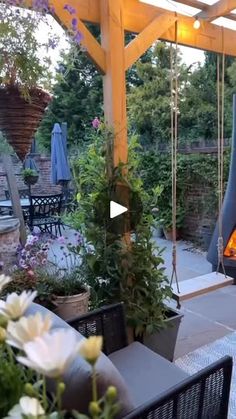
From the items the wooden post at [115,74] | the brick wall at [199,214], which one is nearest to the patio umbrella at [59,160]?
the brick wall at [199,214]

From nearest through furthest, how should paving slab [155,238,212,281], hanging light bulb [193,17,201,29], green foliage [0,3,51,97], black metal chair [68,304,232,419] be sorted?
black metal chair [68,304,232,419], green foliage [0,3,51,97], hanging light bulb [193,17,201,29], paving slab [155,238,212,281]

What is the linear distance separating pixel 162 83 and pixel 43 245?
5260mm

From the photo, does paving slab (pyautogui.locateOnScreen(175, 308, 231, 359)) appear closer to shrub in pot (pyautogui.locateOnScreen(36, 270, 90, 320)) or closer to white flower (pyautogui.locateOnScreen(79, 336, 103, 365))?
shrub in pot (pyautogui.locateOnScreen(36, 270, 90, 320))

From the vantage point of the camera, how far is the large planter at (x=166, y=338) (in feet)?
7.43

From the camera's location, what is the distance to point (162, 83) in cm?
674

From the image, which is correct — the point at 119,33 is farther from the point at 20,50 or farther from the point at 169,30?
the point at 20,50

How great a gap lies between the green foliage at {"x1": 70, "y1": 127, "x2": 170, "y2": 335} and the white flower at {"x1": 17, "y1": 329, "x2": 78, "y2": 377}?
163 centimetres

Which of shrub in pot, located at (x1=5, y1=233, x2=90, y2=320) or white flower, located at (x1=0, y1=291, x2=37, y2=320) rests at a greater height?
white flower, located at (x1=0, y1=291, x2=37, y2=320)

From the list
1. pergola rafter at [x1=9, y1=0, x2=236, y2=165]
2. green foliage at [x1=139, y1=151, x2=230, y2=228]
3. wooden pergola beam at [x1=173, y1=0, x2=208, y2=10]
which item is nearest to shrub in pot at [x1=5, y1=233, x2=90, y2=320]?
pergola rafter at [x1=9, y1=0, x2=236, y2=165]

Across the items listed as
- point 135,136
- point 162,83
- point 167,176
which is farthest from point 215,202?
point 135,136

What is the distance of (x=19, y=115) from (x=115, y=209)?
2.74 feet

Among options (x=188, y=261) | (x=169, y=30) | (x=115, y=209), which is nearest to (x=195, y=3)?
(x=169, y=30)

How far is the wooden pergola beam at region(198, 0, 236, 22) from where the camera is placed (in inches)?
95.1

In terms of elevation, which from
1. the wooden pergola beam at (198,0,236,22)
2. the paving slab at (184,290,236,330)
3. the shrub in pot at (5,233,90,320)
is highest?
the wooden pergola beam at (198,0,236,22)
